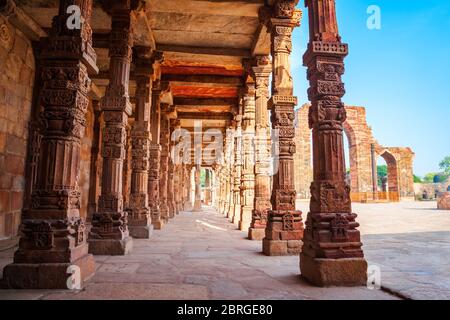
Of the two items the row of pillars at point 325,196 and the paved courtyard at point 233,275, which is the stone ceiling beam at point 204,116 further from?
the row of pillars at point 325,196

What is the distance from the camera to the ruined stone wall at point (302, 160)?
2858 cm

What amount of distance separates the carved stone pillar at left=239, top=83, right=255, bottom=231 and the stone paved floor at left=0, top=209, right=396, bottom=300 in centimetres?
364

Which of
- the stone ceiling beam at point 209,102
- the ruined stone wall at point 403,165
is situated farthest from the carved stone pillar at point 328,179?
the ruined stone wall at point 403,165

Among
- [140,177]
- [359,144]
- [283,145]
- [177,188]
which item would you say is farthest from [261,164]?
[359,144]

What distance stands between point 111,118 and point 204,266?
10.8ft

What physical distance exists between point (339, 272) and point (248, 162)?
267 inches

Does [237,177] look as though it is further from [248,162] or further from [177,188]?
[177,188]

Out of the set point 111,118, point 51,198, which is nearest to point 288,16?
point 111,118

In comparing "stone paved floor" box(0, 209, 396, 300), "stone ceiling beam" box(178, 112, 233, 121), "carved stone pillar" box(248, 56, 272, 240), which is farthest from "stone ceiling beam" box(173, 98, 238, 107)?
"stone paved floor" box(0, 209, 396, 300)

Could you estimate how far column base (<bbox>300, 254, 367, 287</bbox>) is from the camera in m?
3.35

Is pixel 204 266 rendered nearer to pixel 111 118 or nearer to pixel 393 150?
pixel 111 118

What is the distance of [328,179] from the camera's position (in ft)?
12.2

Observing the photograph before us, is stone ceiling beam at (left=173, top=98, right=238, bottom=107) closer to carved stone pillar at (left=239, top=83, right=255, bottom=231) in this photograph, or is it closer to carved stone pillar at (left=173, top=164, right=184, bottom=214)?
carved stone pillar at (left=239, top=83, right=255, bottom=231)

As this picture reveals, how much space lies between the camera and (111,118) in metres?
5.89
